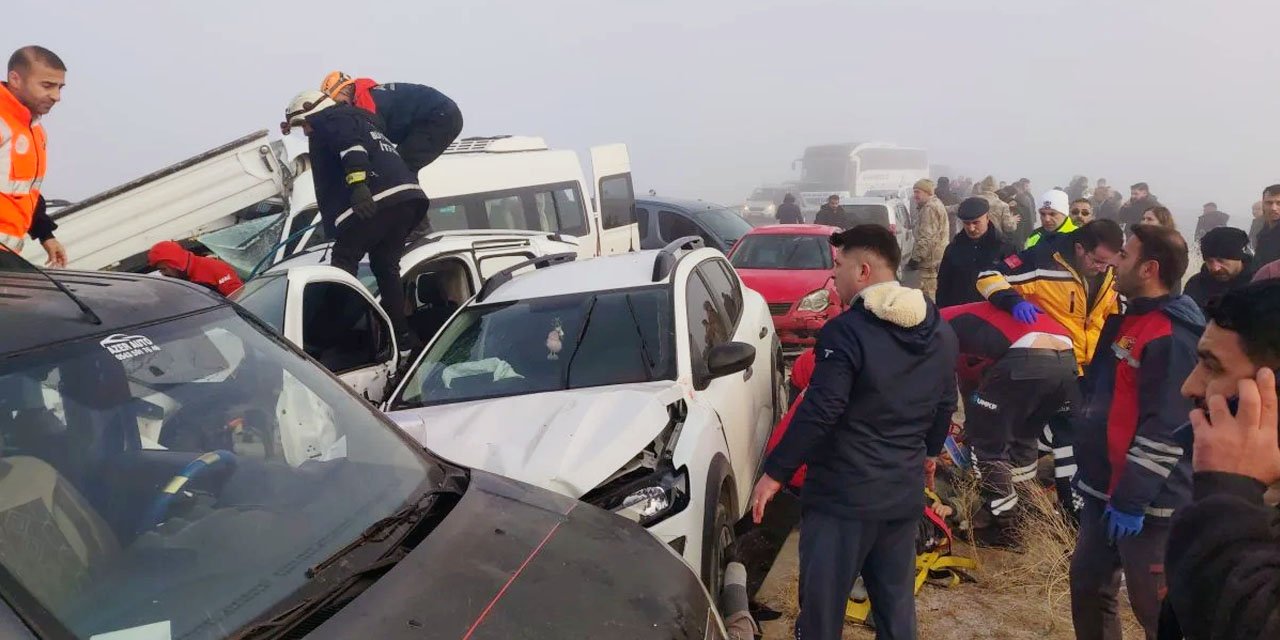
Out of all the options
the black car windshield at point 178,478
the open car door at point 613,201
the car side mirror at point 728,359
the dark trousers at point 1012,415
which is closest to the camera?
the black car windshield at point 178,478

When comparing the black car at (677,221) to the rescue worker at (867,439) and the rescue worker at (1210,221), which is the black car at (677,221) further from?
the rescue worker at (867,439)

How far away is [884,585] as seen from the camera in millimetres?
3139

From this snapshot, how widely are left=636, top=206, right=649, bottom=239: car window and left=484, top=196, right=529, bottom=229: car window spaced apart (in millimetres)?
3881

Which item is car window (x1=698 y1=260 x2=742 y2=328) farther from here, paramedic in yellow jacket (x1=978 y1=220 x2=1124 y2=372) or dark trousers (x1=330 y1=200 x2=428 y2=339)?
dark trousers (x1=330 y1=200 x2=428 y2=339)

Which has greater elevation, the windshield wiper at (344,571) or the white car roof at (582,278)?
the windshield wiper at (344,571)

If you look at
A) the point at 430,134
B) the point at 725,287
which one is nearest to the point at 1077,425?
the point at 725,287

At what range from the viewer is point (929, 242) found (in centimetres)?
993

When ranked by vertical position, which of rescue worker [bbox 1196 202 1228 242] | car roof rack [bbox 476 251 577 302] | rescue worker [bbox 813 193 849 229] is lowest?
rescue worker [bbox 1196 202 1228 242]

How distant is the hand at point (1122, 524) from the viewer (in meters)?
2.85

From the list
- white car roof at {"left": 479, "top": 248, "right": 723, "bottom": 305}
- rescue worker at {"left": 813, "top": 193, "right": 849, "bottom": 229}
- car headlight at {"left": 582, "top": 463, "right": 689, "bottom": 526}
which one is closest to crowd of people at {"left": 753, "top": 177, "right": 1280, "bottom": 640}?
car headlight at {"left": 582, "top": 463, "right": 689, "bottom": 526}

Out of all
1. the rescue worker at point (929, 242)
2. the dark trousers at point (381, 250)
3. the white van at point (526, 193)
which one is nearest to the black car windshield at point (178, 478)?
the dark trousers at point (381, 250)

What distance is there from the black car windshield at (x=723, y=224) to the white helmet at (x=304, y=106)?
8.37m

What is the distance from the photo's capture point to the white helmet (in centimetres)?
564

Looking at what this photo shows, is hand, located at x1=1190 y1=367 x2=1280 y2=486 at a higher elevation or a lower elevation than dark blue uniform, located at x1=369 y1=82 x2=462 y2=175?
lower
